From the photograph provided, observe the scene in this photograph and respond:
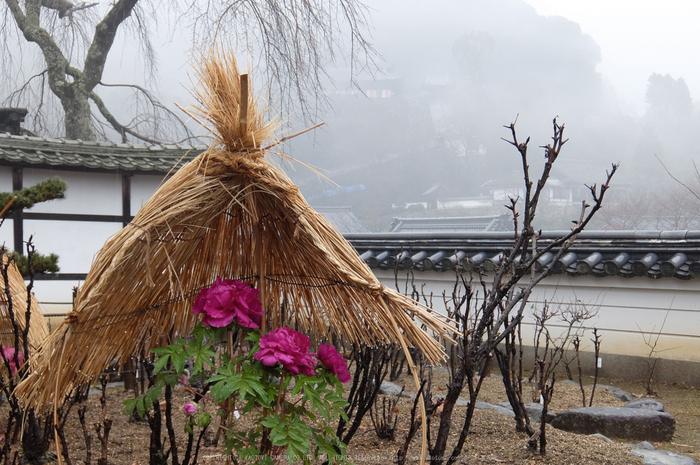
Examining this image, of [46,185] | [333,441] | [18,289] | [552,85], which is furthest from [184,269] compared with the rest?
[552,85]

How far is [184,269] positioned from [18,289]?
166cm

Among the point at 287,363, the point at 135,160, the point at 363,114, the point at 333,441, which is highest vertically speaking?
the point at 363,114

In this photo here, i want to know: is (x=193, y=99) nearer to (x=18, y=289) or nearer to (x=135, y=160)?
(x=18, y=289)

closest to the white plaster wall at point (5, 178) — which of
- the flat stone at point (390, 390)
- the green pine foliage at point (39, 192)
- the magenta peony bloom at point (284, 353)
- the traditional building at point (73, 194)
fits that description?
the traditional building at point (73, 194)

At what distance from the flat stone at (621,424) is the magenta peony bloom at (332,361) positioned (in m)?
2.43

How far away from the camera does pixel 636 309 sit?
5766 mm

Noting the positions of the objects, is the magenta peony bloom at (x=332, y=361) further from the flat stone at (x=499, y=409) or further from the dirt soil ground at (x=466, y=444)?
the flat stone at (x=499, y=409)

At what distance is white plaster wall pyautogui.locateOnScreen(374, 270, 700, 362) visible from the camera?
18.0ft

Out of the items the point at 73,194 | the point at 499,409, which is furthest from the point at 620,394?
the point at 73,194

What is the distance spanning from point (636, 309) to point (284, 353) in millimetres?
5297

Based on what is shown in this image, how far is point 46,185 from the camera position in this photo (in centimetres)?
300

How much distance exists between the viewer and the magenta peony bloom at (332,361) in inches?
71.1

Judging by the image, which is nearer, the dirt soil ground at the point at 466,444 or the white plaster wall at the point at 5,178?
the dirt soil ground at the point at 466,444

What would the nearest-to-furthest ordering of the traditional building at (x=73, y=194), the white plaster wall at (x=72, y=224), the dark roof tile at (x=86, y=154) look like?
the dark roof tile at (x=86, y=154) → the traditional building at (x=73, y=194) → the white plaster wall at (x=72, y=224)
